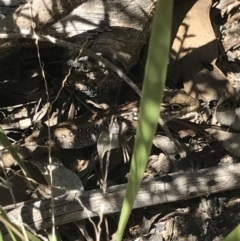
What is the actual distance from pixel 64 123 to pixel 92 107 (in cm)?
23

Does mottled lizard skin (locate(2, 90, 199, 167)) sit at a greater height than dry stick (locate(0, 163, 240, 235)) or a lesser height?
greater

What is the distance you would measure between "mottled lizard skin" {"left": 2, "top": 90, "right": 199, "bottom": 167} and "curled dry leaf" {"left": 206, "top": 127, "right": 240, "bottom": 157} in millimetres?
207

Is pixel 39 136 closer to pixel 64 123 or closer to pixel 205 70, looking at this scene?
pixel 64 123

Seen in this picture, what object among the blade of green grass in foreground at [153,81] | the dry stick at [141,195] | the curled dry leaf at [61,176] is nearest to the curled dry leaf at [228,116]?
the dry stick at [141,195]

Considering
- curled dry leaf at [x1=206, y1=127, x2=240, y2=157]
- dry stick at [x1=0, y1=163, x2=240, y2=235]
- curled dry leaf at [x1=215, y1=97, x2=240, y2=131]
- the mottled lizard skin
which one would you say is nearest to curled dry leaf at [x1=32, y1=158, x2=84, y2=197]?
the mottled lizard skin

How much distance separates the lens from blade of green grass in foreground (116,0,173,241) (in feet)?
3.23

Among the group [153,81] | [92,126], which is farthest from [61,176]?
[153,81]

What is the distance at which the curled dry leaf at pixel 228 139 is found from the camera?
3082 mm

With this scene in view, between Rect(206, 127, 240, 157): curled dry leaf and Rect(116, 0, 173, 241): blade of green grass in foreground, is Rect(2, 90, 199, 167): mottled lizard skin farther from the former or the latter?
Rect(116, 0, 173, 241): blade of green grass in foreground

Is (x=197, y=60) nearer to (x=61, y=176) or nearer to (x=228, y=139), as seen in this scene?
(x=228, y=139)

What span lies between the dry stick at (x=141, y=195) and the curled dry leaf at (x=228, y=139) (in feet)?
1.69

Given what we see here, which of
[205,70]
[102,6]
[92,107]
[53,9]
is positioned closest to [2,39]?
[53,9]

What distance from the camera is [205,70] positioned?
3348 mm

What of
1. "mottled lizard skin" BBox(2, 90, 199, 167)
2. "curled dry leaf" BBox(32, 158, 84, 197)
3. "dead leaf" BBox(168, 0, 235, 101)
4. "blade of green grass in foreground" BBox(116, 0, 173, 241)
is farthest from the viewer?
"dead leaf" BBox(168, 0, 235, 101)
